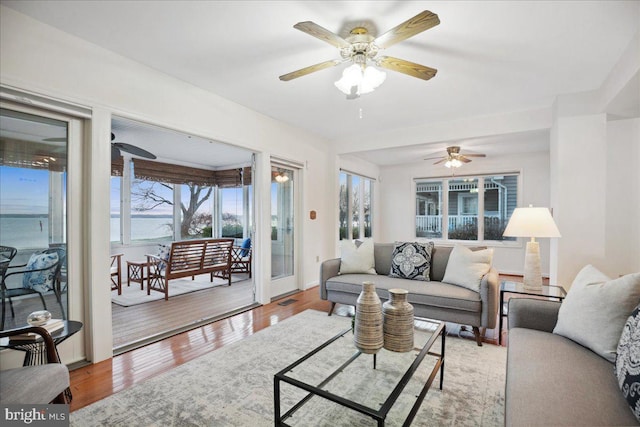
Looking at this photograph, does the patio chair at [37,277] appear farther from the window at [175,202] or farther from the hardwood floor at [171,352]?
the window at [175,202]

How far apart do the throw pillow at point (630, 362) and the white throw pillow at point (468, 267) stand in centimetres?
142

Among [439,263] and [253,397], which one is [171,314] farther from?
[439,263]

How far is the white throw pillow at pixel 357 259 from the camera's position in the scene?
138 inches

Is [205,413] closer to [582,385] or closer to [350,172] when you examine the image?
[582,385]

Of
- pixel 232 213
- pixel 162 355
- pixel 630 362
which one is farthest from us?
pixel 232 213

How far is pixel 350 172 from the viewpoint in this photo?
19.7ft

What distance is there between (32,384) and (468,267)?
3.06 metres

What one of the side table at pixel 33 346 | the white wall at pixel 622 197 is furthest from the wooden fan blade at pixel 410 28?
the white wall at pixel 622 197

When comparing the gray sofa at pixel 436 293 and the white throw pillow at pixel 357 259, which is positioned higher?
the white throw pillow at pixel 357 259

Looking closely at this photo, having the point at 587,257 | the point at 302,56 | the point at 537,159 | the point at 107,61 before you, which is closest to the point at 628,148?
the point at 587,257

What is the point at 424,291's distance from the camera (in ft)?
9.31

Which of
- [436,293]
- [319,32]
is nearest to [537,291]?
[436,293]

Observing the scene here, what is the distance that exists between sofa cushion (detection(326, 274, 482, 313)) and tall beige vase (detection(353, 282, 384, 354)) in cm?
124

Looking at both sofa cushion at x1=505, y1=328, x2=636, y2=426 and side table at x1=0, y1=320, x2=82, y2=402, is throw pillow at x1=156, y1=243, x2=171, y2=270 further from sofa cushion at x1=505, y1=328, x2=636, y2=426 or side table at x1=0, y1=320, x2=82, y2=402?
sofa cushion at x1=505, y1=328, x2=636, y2=426
